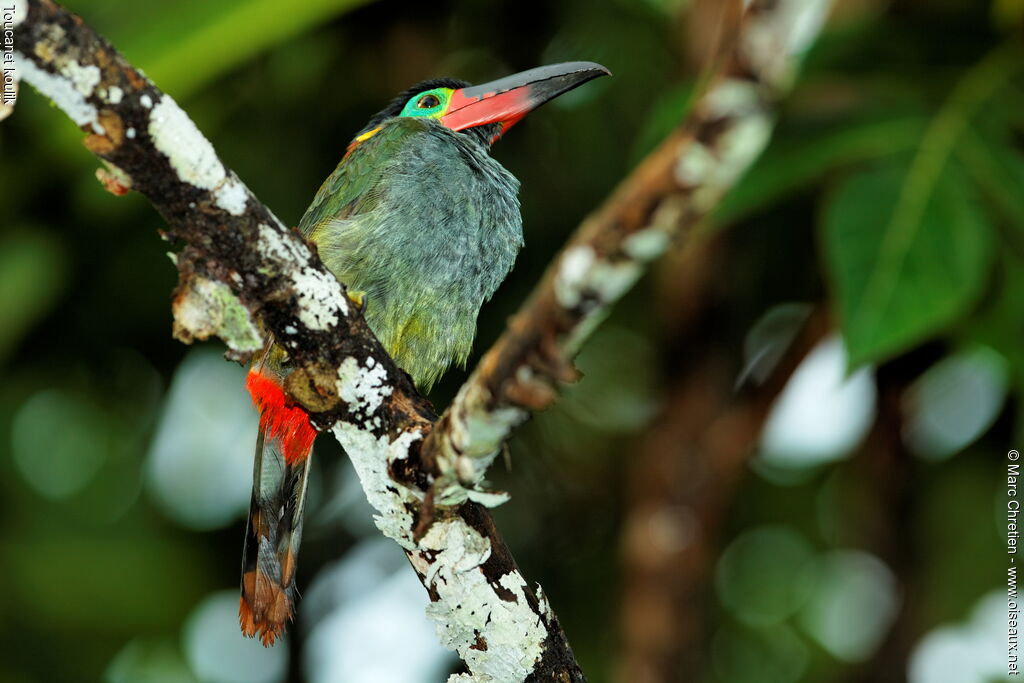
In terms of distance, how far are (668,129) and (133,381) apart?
2.97 m

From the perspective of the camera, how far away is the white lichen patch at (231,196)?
196cm

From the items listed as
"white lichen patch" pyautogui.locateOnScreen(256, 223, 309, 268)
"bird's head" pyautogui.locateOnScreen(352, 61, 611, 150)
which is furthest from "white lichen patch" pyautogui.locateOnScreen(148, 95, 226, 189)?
"bird's head" pyautogui.locateOnScreen(352, 61, 611, 150)

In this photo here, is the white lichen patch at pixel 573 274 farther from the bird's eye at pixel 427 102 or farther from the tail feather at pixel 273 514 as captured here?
the bird's eye at pixel 427 102

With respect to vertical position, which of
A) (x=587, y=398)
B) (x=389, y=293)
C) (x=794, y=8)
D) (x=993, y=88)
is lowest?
(x=587, y=398)

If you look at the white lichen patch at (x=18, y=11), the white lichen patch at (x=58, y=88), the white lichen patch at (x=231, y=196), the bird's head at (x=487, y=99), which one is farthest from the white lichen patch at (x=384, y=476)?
the bird's head at (x=487, y=99)

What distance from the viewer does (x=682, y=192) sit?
1339 mm

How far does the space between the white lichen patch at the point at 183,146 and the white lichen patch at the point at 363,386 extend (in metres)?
0.47

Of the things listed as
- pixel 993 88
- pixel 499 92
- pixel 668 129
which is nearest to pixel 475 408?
pixel 668 129

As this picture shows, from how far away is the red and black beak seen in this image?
363 cm

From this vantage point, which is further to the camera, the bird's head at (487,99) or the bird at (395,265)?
the bird's head at (487,99)

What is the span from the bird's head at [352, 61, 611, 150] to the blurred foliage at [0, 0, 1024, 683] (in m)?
0.35

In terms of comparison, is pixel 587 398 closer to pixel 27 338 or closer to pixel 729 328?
pixel 729 328

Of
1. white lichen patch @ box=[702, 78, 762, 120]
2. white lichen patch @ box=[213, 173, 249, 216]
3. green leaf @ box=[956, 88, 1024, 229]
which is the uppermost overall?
white lichen patch @ box=[213, 173, 249, 216]
